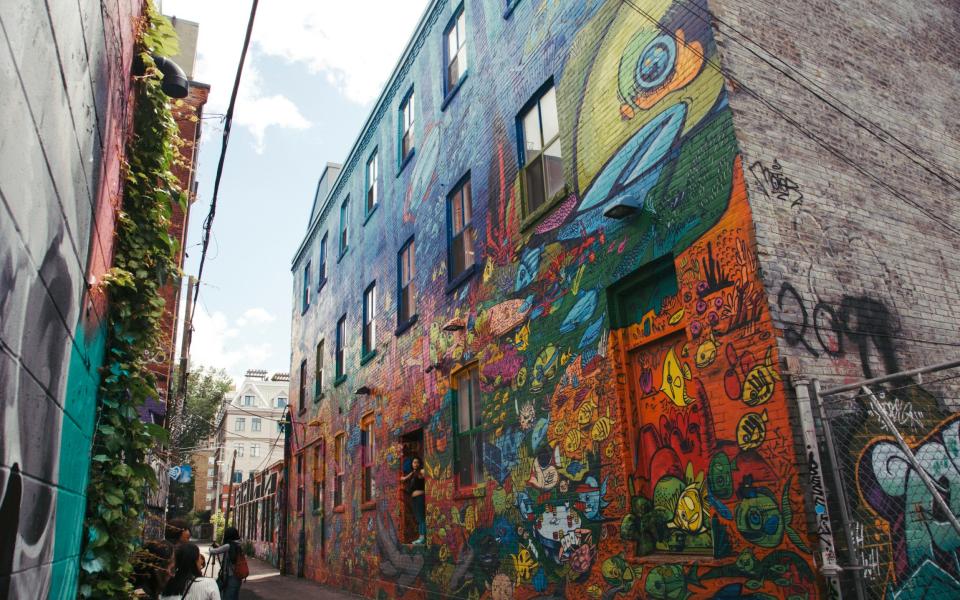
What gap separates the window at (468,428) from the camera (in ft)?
34.6

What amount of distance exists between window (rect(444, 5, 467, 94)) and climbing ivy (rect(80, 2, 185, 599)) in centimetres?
614

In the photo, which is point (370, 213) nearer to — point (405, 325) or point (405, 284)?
point (405, 284)

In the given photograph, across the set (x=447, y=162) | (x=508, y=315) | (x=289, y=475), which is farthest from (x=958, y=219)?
(x=289, y=475)

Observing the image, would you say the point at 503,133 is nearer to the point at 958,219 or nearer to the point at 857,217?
the point at 857,217

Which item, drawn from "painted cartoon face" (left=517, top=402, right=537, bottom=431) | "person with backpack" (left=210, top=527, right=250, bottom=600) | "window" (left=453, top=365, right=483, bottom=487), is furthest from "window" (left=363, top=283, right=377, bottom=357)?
"painted cartoon face" (left=517, top=402, right=537, bottom=431)

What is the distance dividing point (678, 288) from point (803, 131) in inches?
78.0

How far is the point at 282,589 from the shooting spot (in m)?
17.7

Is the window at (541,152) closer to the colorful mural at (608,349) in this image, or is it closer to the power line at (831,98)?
the colorful mural at (608,349)

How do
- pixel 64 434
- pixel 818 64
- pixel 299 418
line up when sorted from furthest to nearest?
pixel 299 418, pixel 818 64, pixel 64 434

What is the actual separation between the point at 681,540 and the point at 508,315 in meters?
4.06

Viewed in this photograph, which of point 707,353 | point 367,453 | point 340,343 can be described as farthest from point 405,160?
point 707,353

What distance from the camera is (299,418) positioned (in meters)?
22.7

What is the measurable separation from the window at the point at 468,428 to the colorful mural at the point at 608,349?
0.51 feet

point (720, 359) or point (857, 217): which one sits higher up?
point (857, 217)
